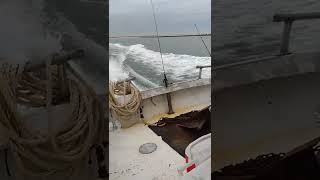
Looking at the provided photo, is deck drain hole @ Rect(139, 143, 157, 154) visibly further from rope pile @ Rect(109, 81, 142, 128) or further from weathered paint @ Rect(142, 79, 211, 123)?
weathered paint @ Rect(142, 79, 211, 123)

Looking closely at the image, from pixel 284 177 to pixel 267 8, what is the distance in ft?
1.80

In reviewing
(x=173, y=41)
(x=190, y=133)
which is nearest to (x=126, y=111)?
(x=190, y=133)

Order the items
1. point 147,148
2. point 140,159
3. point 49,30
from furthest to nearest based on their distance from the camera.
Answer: point 147,148 → point 140,159 → point 49,30

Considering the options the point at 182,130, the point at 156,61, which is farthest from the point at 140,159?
the point at 156,61

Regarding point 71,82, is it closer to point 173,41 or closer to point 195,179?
point 195,179

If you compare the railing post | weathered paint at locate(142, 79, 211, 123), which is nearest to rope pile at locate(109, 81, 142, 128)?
weathered paint at locate(142, 79, 211, 123)

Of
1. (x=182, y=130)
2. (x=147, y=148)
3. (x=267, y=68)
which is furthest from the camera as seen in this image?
(x=182, y=130)

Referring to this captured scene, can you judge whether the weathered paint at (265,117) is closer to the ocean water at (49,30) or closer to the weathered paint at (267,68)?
the weathered paint at (267,68)

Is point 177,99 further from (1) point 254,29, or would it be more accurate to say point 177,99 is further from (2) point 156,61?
(2) point 156,61

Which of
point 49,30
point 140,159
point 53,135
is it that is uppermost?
point 49,30

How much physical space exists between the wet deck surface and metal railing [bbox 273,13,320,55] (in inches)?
74.4

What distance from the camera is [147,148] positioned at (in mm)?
2695

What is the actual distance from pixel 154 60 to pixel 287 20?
26.2 feet

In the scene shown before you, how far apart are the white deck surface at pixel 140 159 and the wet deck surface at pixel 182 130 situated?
9 cm
